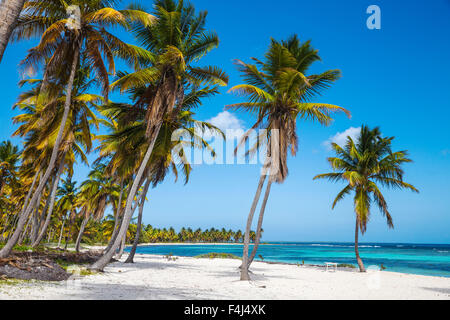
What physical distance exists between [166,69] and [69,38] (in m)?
3.75

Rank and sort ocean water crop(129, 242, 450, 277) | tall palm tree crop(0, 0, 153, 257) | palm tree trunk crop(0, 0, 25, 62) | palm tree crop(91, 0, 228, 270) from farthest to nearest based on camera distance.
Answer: ocean water crop(129, 242, 450, 277) < palm tree crop(91, 0, 228, 270) < tall palm tree crop(0, 0, 153, 257) < palm tree trunk crop(0, 0, 25, 62)

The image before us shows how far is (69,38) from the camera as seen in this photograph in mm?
10820

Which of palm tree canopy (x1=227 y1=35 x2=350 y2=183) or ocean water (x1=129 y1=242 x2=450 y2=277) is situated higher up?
palm tree canopy (x1=227 y1=35 x2=350 y2=183)

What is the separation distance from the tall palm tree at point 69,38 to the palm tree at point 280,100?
4.80 meters

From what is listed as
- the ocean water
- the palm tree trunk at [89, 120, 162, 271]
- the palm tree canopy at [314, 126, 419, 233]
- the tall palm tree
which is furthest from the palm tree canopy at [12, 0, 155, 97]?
the ocean water

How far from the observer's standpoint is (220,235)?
5950 inches

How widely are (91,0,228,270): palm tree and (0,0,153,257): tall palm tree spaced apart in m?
1.10

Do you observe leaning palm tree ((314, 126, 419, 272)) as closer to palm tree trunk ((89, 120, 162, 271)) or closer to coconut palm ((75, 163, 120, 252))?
palm tree trunk ((89, 120, 162, 271))

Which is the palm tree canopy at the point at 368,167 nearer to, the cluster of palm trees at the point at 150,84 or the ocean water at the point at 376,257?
the cluster of palm trees at the point at 150,84

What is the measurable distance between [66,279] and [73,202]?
3106cm

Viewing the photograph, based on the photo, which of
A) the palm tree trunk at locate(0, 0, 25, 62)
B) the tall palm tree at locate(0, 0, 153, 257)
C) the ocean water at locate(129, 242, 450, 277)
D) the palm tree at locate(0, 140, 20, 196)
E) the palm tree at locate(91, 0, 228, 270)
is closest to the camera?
the palm tree trunk at locate(0, 0, 25, 62)

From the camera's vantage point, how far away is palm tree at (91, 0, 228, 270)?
1158 centimetres

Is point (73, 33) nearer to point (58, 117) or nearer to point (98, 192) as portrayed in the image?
point (58, 117)
